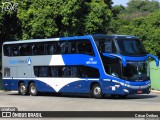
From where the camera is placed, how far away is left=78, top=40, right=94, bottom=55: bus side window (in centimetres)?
2716

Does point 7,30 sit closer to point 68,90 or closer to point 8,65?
point 8,65

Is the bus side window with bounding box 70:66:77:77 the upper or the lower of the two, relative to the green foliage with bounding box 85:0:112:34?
lower

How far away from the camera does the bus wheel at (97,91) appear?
1064 inches

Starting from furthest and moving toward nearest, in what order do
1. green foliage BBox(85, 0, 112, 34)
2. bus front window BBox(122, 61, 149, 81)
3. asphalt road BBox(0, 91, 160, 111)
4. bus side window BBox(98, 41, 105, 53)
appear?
green foliage BBox(85, 0, 112, 34) → bus side window BBox(98, 41, 105, 53) → bus front window BBox(122, 61, 149, 81) → asphalt road BBox(0, 91, 160, 111)

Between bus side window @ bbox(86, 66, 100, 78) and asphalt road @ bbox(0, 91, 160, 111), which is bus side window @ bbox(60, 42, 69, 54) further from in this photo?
asphalt road @ bbox(0, 91, 160, 111)

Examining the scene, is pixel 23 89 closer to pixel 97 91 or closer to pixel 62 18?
pixel 97 91

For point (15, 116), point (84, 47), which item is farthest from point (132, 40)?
point (15, 116)

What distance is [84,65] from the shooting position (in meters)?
27.6

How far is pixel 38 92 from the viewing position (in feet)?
108

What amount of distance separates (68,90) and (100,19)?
10161mm

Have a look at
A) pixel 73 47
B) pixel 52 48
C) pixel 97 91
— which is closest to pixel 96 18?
pixel 52 48

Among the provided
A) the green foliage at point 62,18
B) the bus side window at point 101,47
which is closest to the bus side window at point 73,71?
the bus side window at point 101,47

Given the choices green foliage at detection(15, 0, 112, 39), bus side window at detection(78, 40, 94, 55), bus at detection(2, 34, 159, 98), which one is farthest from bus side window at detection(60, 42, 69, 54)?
green foliage at detection(15, 0, 112, 39)

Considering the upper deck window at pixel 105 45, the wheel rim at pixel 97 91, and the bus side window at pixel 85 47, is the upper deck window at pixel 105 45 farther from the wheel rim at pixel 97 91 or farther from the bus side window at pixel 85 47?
the wheel rim at pixel 97 91
